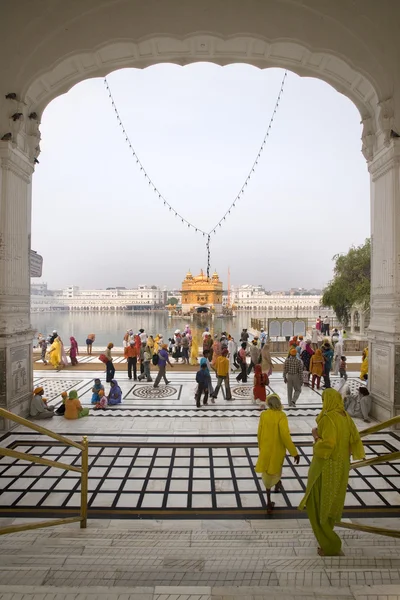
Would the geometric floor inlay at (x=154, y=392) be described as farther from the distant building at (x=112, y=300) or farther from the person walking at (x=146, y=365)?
the distant building at (x=112, y=300)

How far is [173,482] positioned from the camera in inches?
138

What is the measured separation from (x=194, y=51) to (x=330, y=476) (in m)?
6.21

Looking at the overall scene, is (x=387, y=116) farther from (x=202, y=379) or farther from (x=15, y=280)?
(x=15, y=280)

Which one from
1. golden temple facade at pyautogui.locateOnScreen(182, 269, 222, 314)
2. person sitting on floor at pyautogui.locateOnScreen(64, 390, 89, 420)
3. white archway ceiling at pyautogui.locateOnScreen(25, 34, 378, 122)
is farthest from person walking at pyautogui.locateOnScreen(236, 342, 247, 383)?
golden temple facade at pyautogui.locateOnScreen(182, 269, 222, 314)

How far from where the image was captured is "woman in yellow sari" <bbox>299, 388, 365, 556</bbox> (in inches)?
88.0

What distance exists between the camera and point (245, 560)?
2.03m

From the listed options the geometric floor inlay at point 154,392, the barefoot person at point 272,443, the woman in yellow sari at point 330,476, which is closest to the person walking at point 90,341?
the geometric floor inlay at point 154,392

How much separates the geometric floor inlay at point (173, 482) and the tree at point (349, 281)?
13.0 meters

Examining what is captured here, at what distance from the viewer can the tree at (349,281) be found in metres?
16.6

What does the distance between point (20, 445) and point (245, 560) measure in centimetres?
325

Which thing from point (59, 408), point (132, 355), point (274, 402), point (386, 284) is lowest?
point (59, 408)

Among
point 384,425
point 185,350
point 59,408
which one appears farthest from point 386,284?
point 185,350

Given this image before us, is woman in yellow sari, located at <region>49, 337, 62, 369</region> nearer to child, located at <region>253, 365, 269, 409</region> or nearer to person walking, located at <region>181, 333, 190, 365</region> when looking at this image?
person walking, located at <region>181, 333, 190, 365</region>

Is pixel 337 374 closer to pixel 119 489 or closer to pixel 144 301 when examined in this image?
pixel 119 489
